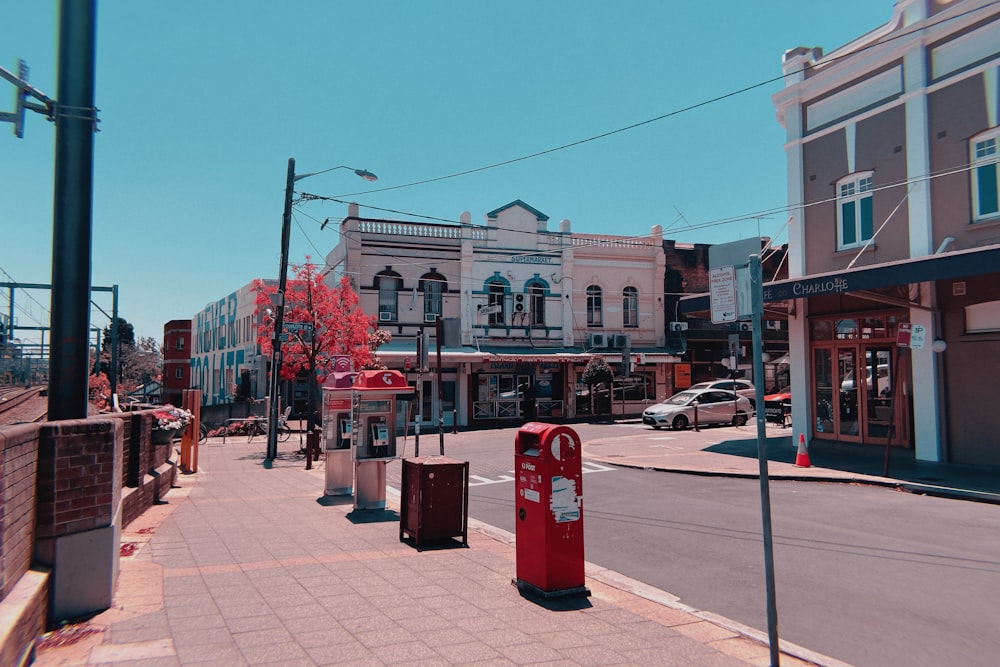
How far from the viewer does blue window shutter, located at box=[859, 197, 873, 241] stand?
1675cm

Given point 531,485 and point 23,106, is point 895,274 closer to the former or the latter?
point 531,485

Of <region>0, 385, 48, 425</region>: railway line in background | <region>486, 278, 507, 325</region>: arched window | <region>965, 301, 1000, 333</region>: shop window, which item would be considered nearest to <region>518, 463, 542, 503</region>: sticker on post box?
<region>965, 301, 1000, 333</region>: shop window

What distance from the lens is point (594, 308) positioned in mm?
36188

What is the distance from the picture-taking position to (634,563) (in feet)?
26.5

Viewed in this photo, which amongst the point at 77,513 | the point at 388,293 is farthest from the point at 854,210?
the point at 388,293

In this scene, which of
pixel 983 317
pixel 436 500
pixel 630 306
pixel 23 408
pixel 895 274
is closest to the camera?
pixel 436 500

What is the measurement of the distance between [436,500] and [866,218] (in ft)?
44.0

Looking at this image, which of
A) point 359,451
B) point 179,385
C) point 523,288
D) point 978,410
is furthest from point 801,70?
point 179,385

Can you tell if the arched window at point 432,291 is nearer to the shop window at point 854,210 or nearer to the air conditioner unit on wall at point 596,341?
the air conditioner unit on wall at point 596,341

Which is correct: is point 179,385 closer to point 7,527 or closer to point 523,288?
point 523,288

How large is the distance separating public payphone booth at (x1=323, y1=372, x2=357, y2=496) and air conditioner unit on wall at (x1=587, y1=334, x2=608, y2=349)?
24140 millimetres

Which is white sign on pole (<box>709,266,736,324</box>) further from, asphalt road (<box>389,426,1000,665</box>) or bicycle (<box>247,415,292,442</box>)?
bicycle (<box>247,415,292,442</box>)

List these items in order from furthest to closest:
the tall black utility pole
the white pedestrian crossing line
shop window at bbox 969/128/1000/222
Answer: the white pedestrian crossing line, shop window at bbox 969/128/1000/222, the tall black utility pole

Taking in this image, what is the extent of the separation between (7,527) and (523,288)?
3097cm
